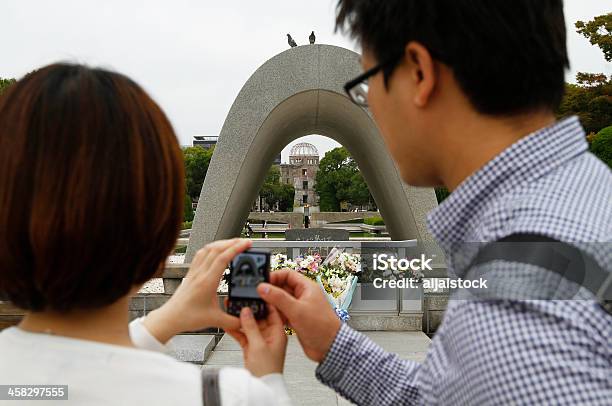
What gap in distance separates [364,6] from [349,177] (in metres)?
57.3

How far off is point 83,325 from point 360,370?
707 mm

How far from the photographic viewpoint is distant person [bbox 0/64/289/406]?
1.00 m

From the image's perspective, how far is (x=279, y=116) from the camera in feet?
32.3

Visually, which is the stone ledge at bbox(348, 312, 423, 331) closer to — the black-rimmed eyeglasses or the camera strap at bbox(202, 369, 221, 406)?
the black-rimmed eyeglasses

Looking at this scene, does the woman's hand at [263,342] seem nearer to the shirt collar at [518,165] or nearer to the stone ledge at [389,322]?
the shirt collar at [518,165]

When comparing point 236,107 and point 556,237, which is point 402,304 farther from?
point 556,237

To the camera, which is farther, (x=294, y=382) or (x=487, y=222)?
(x=294, y=382)

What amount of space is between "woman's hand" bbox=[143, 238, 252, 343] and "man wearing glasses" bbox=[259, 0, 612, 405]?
4.3 inches

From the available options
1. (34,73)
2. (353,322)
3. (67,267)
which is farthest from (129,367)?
(353,322)

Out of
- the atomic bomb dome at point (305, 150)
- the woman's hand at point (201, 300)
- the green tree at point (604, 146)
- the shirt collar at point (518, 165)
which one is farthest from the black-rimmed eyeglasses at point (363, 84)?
the atomic bomb dome at point (305, 150)

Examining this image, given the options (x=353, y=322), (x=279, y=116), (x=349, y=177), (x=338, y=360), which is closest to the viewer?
(x=338, y=360)

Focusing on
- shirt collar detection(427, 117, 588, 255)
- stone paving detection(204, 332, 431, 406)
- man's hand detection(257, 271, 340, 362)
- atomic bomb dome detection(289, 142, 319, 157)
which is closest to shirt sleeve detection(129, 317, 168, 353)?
man's hand detection(257, 271, 340, 362)

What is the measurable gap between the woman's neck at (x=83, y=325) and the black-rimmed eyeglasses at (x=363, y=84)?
2.31ft

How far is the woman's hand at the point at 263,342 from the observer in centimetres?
128
